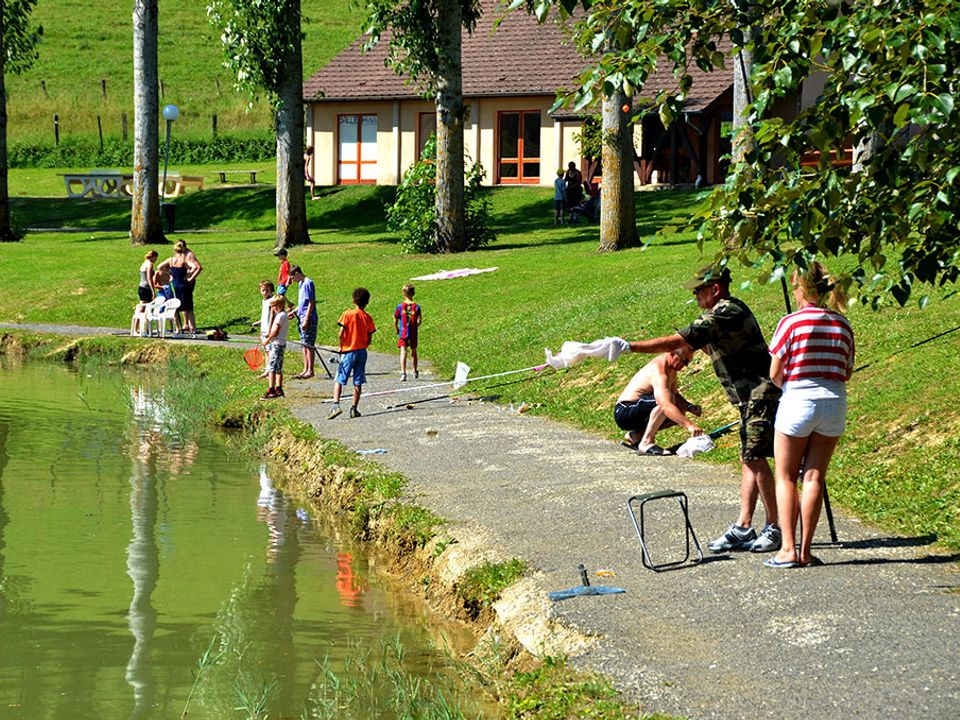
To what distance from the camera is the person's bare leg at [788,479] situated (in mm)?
10047

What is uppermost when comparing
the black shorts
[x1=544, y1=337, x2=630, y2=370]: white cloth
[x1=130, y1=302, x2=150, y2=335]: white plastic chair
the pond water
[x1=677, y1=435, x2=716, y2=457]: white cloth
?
[x1=544, y1=337, x2=630, y2=370]: white cloth

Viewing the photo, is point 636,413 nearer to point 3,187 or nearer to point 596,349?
point 596,349

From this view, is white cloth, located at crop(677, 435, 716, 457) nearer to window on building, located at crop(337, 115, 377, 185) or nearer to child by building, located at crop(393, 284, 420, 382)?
child by building, located at crop(393, 284, 420, 382)

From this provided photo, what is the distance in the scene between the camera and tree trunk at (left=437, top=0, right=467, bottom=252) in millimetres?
34781

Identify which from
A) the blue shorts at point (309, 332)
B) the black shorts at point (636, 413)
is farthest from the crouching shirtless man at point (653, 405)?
the blue shorts at point (309, 332)

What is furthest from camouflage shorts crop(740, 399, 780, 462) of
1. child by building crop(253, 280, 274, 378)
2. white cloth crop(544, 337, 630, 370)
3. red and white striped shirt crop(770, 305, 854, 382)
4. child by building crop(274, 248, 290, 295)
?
child by building crop(274, 248, 290, 295)

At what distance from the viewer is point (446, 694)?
9305 millimetres

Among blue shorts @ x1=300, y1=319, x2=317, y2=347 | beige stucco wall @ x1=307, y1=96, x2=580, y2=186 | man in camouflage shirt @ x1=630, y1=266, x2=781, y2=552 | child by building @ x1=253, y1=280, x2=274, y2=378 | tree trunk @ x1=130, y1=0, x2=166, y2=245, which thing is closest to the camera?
man in camouflage shirt @ x1=630, y1=266, x2=781, y2=552

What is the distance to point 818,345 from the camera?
9.91m

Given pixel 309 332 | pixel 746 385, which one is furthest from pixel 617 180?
pixel 746 385

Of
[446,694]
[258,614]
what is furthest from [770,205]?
[258,614]

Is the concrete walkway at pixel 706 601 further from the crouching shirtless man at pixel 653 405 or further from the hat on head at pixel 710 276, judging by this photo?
the hat on head at pixel 710 276

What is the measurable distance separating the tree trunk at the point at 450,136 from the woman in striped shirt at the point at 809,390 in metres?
25.7

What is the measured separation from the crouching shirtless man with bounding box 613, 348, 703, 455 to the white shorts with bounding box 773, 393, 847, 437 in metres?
4.76
